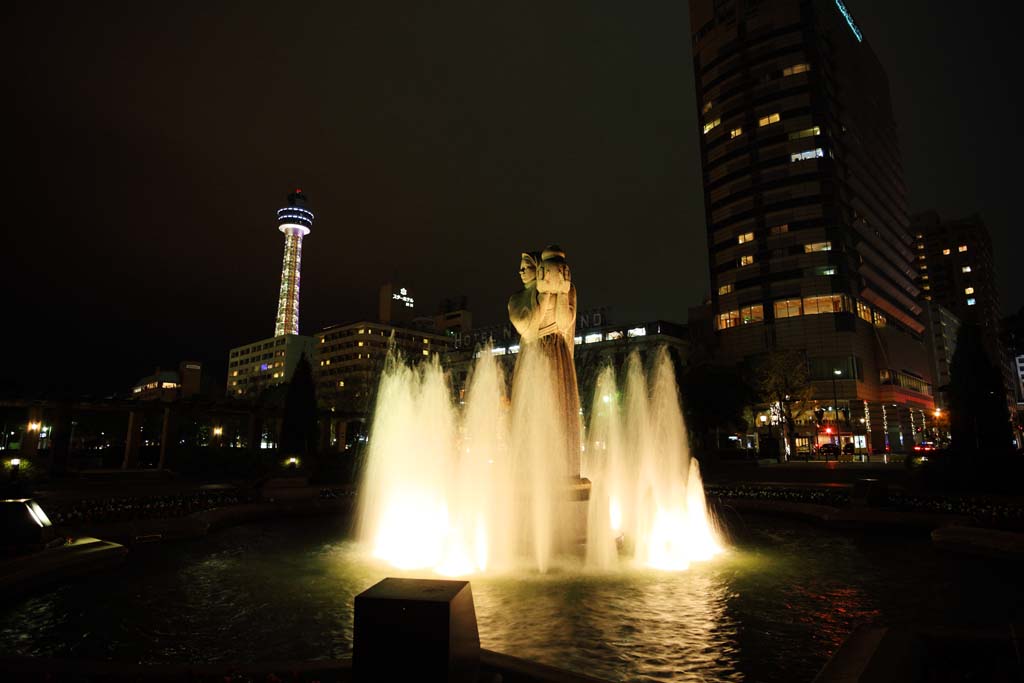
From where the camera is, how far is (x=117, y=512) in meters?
13.6

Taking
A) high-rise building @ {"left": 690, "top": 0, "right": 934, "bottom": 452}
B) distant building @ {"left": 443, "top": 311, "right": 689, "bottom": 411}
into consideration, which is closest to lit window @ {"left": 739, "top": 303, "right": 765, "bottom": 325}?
high-rise building @ {"left": 690, "top": 0, "right": 934, "bottom": 452}

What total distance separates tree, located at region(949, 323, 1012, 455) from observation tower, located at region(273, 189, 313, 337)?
156 metres

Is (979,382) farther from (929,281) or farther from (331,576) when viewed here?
(929,281)

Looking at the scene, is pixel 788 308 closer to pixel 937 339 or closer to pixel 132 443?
pixel 937 339

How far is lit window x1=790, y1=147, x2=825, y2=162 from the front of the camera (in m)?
75.2

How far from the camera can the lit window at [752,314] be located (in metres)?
75.8

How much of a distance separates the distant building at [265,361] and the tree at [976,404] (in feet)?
444

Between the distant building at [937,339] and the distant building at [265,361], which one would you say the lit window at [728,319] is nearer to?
the distant building at [937,339]

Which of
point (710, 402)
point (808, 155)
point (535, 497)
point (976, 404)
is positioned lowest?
point (535, 497)

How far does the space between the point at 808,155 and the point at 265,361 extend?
135 meters

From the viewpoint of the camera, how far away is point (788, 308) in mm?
74000

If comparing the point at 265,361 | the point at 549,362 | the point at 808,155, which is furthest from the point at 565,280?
the point at 265,361

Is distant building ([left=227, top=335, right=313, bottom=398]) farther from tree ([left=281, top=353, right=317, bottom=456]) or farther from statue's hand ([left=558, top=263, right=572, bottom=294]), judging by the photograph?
statue's hand ([left=558, top=263, right=572, bottom=294])

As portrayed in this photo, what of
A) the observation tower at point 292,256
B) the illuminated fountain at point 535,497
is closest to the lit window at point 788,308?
the illuminated fountain at point 535,497
